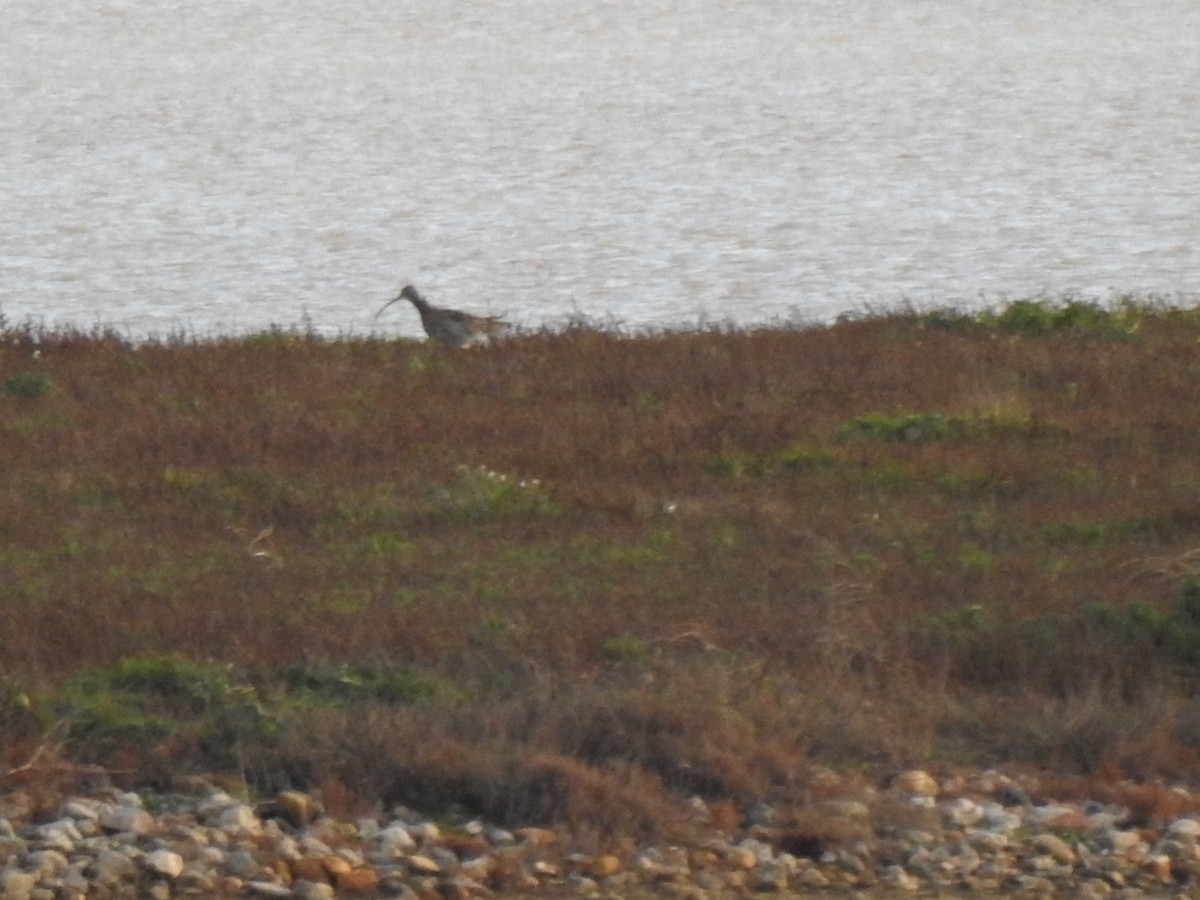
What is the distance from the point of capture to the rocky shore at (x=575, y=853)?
644 centimetres

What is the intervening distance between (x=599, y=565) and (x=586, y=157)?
71.3 feet

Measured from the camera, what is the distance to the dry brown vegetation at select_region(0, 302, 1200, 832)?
23.5 ft

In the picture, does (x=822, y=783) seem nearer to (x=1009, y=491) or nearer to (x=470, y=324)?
(x=1009, y=491)

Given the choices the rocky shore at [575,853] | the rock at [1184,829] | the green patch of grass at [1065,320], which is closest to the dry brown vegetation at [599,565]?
the rocky shore at [575,853]

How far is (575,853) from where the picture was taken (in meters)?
6.65

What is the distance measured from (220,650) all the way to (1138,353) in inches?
306

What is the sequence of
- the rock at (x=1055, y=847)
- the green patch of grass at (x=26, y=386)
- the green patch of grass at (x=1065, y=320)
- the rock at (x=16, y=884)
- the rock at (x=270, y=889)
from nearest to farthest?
the rock at (x=16, y=884) < the rock at (x=270, y=889) < the rock at (x=1055, y=847) < the green patch of grass at (x=26, y=386) < the green patch of grass at (x=1065, y=320)

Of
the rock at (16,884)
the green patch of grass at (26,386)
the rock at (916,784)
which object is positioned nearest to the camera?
the rock at (16,884)

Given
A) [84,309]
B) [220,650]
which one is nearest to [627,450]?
[220,650]

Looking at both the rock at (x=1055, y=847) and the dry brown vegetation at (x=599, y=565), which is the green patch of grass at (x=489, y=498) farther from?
the rock at (x=1055, y=847)

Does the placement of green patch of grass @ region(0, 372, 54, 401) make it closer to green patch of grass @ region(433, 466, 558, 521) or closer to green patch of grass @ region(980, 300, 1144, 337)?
green patch of grass @ region(433, 466, 558, 521)

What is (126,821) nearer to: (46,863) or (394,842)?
(46,863)

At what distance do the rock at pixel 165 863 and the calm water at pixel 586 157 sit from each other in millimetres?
13198

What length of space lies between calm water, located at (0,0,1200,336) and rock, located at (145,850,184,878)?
1320 cm
